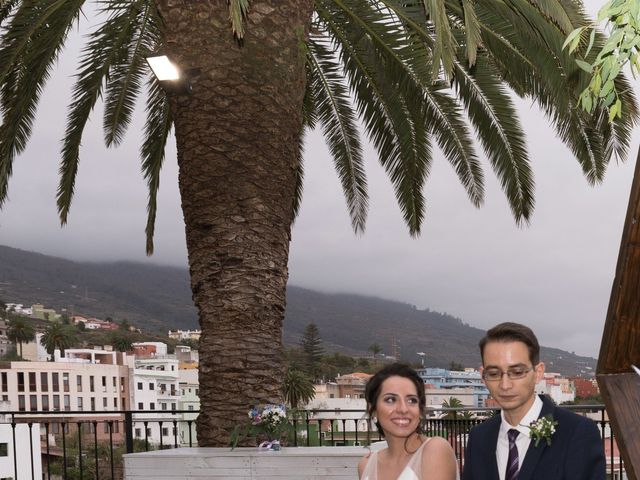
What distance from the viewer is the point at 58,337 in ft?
349

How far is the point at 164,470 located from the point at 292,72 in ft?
10.0

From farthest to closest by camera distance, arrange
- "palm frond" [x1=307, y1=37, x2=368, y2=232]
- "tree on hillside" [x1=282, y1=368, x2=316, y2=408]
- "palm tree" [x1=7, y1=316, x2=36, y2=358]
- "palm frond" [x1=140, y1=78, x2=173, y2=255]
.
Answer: "palm tree" [x1=7, y1=316, x2=36, y2=358]
"tree on hillside" [x1=282, y1=368, x2=316, y2=408]
"palm frond" [x1=140, y1=78, x2=173, y2=255]
"palm frond" [x1=307, y1=37, x2=368, y2=232]

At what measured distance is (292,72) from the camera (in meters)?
6.78

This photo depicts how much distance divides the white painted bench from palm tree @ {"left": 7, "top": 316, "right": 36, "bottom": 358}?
351ft

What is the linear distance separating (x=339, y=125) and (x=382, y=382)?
8230 mm

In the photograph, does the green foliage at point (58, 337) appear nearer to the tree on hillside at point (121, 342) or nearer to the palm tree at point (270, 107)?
the tree on hillside at point (121, 342)

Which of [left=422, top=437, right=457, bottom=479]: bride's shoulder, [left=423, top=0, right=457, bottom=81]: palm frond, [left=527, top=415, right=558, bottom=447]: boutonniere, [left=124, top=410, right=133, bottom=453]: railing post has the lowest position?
[left=124, top=410, right=133, bottom=453]: railing post

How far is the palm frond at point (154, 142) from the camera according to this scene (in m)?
10.9

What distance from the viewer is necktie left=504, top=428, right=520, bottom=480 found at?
244 cm

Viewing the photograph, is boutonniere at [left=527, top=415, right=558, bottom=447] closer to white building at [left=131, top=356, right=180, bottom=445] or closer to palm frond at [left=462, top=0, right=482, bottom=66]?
palm frond at [left=462, top=0, right=482, bottom=66]

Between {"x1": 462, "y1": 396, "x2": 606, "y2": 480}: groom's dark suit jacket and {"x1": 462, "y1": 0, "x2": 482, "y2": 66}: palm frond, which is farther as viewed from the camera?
{"x1": 462, "y1": 0, "x2": 482, "y2": 66}: palm frond

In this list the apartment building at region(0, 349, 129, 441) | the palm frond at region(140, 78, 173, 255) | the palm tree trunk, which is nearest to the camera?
the palm tree trunk

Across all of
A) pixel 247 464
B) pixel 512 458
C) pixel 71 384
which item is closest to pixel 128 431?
pixel 247 464

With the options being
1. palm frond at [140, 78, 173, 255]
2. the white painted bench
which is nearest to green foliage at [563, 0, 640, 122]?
the white painted bench
